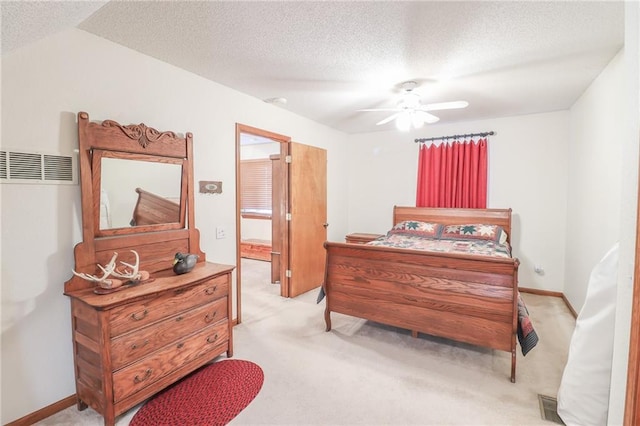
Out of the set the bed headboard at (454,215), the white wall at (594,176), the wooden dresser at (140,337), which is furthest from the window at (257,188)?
the white wall at (594,176)

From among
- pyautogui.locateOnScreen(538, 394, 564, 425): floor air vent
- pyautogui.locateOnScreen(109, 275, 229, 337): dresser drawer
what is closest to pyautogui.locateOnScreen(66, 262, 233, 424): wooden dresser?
pyautogui.locateOnScreen(109, 275, 229, 337): dresser drawer

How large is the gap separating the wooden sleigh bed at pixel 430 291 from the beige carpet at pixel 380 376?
0.76 feet

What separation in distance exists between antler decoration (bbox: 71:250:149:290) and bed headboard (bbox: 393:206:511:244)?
12.6ft

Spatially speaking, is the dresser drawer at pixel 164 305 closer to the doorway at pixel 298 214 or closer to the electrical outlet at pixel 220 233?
the electrical outlet at pixel 220 233

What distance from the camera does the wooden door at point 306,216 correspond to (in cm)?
406

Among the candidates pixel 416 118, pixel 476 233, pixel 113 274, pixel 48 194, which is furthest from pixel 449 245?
pixel 48 194

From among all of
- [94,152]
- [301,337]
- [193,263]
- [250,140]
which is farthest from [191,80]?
[250,140]

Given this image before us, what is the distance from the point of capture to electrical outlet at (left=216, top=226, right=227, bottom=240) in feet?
9.96

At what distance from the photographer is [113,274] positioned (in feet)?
6.46

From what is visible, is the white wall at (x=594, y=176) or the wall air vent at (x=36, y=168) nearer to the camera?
the wall air vent at (x=36, y=168)

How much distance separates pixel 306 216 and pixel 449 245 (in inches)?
76.0

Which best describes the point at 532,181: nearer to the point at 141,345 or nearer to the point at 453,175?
the point at 453,175

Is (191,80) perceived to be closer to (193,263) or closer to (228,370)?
(193,263)

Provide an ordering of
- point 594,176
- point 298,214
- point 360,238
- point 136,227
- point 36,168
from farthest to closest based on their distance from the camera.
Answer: point 360,238 < point 298,214 < point 594,176 < point 136,227 < point 36,168
